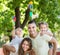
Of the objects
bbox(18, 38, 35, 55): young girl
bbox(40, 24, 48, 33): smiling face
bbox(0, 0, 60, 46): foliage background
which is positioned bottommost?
bbox(18, 38, 35, 55): young girl

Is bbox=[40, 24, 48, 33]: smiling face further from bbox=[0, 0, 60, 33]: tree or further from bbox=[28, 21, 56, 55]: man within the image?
bbox=[0, 0, 60, 33]: tree

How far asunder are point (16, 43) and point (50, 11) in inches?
254

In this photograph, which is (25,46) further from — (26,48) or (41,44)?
(41,44)

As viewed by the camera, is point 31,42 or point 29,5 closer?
point 31,42

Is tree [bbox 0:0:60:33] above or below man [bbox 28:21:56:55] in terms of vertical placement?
above

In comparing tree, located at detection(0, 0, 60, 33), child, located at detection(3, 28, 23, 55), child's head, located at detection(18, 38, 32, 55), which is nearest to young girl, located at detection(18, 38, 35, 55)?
child's head, located at detection(18, 38, 32, 55)

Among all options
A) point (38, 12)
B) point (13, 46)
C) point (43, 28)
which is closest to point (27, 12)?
point (38, 12)

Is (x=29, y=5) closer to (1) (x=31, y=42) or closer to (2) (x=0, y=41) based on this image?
(2) (x=0, y=41)

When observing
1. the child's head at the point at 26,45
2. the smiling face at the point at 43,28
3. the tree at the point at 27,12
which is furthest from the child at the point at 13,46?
the tree at the point at 27,12

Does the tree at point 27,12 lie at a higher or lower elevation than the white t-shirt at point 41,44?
higher

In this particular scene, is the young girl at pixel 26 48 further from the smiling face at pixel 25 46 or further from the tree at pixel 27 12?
the tree at pixel 27 12

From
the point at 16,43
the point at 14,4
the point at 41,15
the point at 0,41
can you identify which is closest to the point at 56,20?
the point at 41,15

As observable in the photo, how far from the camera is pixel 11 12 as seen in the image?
1113 centimetres

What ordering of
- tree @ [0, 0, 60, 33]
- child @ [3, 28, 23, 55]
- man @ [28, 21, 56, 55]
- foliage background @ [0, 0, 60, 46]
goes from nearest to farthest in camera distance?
1. man @ [28, 21, 56, 55]
2. child @ [3, 28, 23, 55]
3. tree @ [0, 0, 60, 33]
4. foliage background @ [0, 0, 60, 46]
